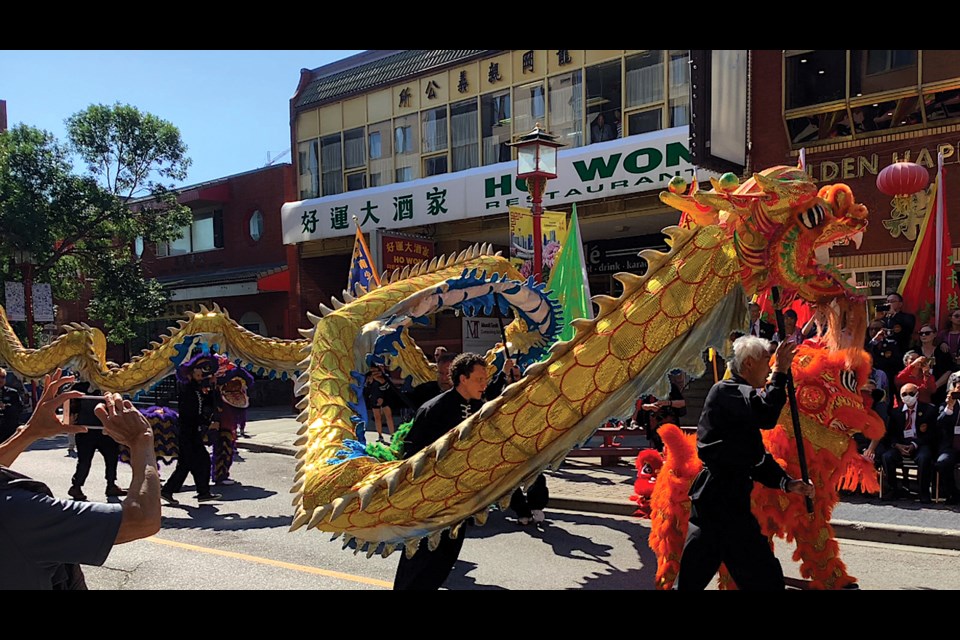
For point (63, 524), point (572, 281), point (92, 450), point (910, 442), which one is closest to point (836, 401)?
point (63, 524)

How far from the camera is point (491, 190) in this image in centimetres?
1772

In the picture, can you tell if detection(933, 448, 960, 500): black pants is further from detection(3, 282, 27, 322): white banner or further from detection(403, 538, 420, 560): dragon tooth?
detection(3, 282, 27, 322): white banner

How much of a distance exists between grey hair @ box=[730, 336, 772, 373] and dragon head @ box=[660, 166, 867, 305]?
1.37ft

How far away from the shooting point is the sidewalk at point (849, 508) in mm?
6292

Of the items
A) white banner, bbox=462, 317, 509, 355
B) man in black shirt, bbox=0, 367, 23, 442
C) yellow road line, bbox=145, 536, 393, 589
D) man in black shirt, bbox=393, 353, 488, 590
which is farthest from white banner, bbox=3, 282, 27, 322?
man in black shirt, bbox=393, 353, 488, 590

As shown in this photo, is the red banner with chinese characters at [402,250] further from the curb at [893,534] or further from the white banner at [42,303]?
the curb at [893,534]

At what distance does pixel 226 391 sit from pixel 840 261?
10.3 metres

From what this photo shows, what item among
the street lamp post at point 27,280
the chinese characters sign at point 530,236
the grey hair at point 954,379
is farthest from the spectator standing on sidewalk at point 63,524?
the street lamp post at point 27,280

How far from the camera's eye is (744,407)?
12.1 feet

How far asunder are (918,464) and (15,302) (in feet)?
61.7

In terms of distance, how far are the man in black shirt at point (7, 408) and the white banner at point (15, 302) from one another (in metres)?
9.75

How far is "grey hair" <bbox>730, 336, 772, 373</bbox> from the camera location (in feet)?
12.6

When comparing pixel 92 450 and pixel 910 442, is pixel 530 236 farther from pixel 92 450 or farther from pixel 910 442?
pixel 92 450
